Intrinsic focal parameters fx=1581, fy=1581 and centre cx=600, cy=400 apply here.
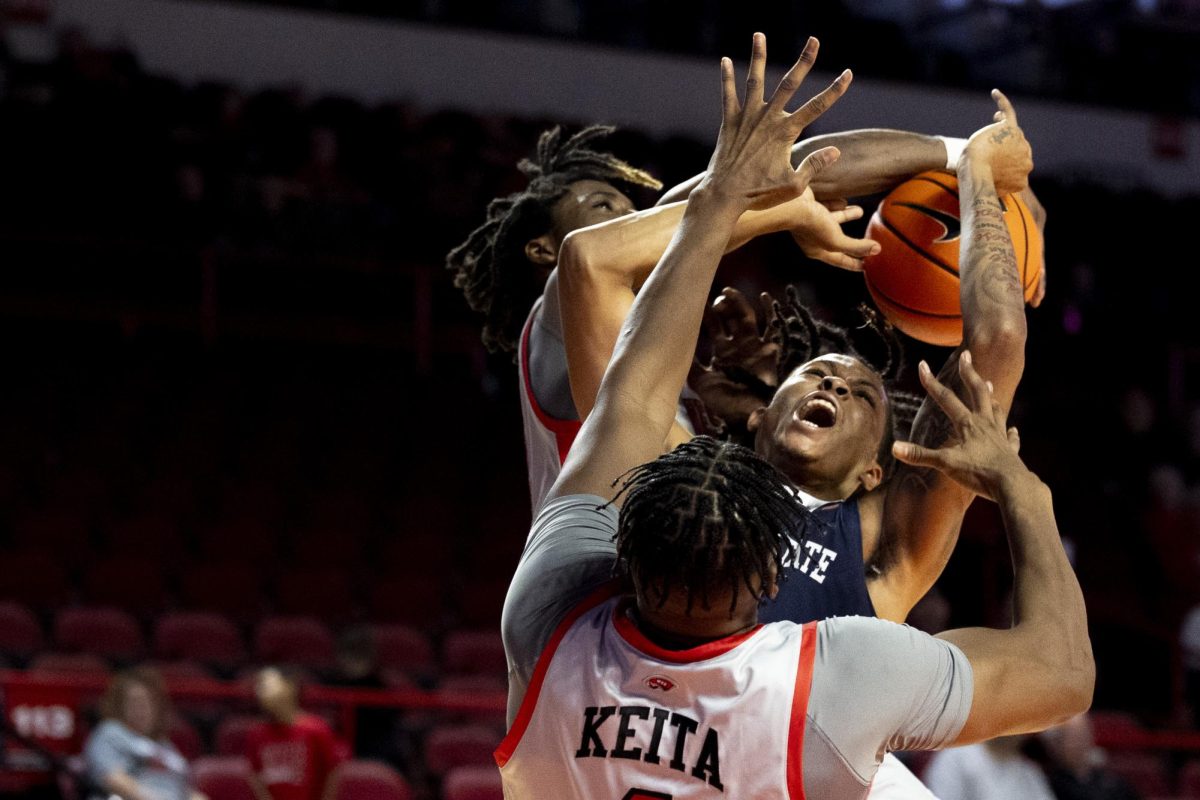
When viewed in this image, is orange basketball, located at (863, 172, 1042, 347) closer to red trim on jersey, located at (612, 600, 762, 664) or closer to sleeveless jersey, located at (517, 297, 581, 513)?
sleeveless jersey, located at (517, 297, 581, 513)

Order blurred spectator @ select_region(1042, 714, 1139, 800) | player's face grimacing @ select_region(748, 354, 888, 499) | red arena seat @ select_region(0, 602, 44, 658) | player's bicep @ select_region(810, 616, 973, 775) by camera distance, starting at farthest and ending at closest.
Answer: red arena seat @ select_region(0, 602, 44, 658) → blurred spectator @ select_region(1042, 714, 1139, 800) → player's face grimacing @ select_region(748, 354, 888, 499) → player's bicep @ select_region(810, 616, 973, 775)

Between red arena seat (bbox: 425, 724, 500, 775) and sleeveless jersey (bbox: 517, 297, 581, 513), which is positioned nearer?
sleeveless jersey (bbox: 517, 297, 581, 513)

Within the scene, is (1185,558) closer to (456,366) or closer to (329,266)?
(456,366)

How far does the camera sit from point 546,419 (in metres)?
2.88

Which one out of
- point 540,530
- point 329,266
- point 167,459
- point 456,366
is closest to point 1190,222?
point 456,366

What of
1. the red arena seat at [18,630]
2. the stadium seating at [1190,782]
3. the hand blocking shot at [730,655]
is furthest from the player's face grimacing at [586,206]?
the stadium seating at [1190,782]

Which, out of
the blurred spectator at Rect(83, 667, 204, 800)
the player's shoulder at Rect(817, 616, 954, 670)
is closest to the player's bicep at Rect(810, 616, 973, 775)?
the player's shoulder at Rect(817, 616, 954, 670)

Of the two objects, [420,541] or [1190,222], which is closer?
[420,541]

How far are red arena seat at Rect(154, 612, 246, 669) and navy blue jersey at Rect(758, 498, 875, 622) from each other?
5557mm

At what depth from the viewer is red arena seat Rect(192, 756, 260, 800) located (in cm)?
641

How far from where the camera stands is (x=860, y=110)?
43.7 ft

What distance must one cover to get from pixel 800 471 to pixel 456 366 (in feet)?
28.6

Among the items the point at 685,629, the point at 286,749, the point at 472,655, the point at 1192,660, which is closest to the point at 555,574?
the point at 685,629

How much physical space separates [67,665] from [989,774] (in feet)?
13.6
